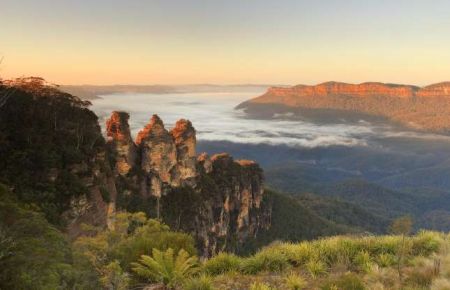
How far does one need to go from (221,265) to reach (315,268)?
342cm

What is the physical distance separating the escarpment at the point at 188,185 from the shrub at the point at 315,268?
240 ft

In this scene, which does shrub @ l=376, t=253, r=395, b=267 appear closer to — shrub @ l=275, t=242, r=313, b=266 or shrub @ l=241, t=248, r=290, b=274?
shrub @ l=275, t=242, r=313, b=266

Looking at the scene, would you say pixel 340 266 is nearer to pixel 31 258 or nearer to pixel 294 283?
pixel 294 283

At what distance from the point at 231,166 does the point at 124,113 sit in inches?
2529

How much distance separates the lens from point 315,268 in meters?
15.6

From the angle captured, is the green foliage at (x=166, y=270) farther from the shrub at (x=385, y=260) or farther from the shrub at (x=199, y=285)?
the shrub at (x=385, y=260)

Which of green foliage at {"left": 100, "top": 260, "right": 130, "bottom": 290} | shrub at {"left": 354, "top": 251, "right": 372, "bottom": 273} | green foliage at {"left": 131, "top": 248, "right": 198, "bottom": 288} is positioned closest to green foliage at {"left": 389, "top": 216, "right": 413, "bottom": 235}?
shrub at {"left": 354, "top": 251, "right": 372, "bottom": 273}

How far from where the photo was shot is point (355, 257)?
672 inches

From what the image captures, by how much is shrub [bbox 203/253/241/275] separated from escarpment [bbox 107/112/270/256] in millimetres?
71480

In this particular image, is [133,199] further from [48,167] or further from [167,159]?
[48,167]

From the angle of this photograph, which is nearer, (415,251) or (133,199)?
(415,251)

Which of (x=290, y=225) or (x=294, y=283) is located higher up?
(x=294, y=283)

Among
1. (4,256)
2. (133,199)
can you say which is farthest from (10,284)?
(133,199)

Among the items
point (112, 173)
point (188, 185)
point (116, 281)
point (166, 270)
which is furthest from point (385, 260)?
point (188, 185)
